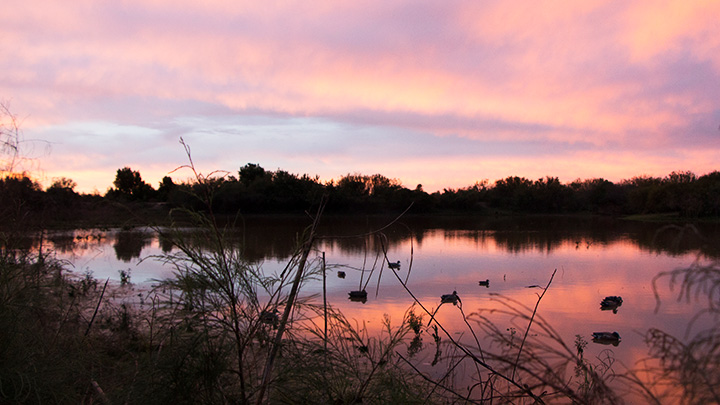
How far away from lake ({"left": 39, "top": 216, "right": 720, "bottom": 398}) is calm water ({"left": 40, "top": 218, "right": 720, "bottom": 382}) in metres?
0.03

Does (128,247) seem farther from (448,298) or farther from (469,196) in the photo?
(469,196)

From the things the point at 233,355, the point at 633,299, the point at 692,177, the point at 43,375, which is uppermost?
the point at 692,177

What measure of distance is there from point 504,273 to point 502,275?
18.8 inches

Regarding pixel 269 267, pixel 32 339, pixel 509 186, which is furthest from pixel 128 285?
pixel 509 186

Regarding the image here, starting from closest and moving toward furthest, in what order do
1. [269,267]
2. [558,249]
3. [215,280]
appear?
[215,280], [269,267], [558,249]

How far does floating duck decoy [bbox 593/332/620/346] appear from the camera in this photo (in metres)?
9.13

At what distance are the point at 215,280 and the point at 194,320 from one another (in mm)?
227

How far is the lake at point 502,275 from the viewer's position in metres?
9.93

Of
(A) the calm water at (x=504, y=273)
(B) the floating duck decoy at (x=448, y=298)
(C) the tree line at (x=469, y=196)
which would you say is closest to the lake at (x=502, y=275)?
(A) the calm water at (x=504, y=273)

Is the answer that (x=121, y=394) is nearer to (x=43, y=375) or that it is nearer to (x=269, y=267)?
(x=43, y=375)

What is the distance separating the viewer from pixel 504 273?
17250mm

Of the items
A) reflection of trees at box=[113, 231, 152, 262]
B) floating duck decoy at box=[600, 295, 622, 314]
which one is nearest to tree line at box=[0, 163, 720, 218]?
reflection of trees at box=[113, 231, 152, 262]

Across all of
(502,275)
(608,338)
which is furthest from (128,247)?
(608,338)

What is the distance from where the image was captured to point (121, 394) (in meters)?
2.15
